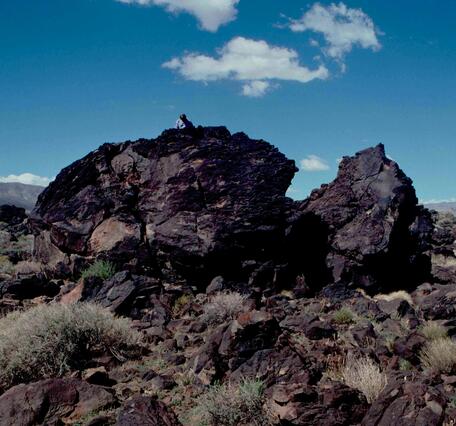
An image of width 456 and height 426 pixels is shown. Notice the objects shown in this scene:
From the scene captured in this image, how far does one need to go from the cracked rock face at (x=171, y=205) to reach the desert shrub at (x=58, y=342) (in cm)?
461

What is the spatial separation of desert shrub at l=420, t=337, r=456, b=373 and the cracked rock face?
6.62 metres

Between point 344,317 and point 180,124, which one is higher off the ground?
point 180,124

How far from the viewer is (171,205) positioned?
13.5 metres

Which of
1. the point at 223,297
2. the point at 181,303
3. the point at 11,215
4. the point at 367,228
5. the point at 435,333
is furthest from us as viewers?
the point at 11,215

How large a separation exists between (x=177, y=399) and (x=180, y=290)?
5.97 m

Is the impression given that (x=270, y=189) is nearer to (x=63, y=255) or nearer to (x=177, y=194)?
(x=177, y=194)

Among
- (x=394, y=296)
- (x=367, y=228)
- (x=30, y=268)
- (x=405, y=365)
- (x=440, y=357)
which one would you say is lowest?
(x=30, y=268)

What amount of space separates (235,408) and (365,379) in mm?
1800

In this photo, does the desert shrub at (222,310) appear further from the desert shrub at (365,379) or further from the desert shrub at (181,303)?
the desert shrub at (365,379)

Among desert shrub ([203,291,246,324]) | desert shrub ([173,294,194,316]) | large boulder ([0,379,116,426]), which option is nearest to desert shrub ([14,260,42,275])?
desert shrub ([173,294,194,316])

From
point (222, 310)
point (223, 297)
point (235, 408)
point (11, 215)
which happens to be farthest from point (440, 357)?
point (11, 215)

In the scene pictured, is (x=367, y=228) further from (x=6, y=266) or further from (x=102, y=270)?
(x=6, y=266)

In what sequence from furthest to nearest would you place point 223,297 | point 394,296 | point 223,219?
point 394,296 → point 223,219 → point 223,297

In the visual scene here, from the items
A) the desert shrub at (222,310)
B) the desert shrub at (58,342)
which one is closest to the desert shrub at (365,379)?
the desert shrub at (222,310)
